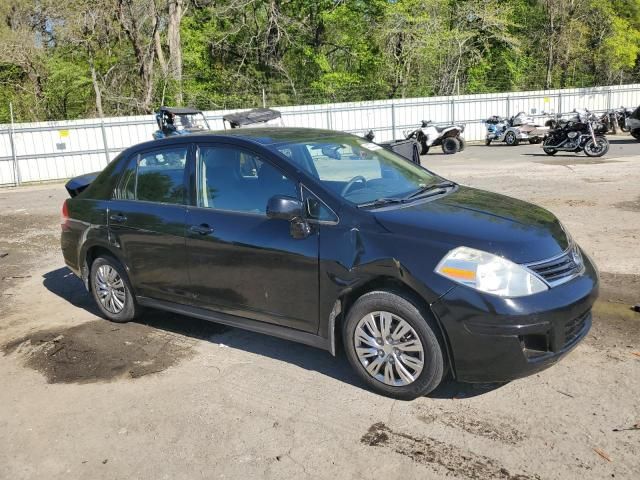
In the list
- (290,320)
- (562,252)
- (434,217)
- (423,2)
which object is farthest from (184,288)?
(423,2)

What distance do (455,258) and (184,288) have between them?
2.27 meters

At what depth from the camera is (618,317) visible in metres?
4.91

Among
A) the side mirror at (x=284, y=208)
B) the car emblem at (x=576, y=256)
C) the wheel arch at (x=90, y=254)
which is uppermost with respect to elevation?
the side mirror at (x=284, y=208)

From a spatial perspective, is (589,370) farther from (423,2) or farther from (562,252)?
(423,2)

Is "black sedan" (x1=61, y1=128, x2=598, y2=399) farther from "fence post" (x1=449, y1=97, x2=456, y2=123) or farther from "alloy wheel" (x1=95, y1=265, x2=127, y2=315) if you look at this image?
"fence post" (x1=449, y1=97, x2=456, y2=123)

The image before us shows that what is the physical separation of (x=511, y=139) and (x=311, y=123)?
301 inches

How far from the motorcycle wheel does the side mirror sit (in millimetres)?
14468

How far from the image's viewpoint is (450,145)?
802 inches

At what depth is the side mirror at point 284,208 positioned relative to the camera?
393cm

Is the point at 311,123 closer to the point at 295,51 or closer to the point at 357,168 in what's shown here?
the point at 295,51

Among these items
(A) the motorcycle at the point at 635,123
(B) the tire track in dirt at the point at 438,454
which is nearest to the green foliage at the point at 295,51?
(A) the motorcycle at the point at 635,123

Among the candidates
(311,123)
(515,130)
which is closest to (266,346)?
(515,130)

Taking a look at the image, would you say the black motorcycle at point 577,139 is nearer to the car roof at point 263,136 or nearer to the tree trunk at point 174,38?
the car roof at point 263,136

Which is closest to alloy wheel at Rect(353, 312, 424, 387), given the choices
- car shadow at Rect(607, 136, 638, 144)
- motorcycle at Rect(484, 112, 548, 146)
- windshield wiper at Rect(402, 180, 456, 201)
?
windshield wiper at Rect(402, 180, 456, 201)
